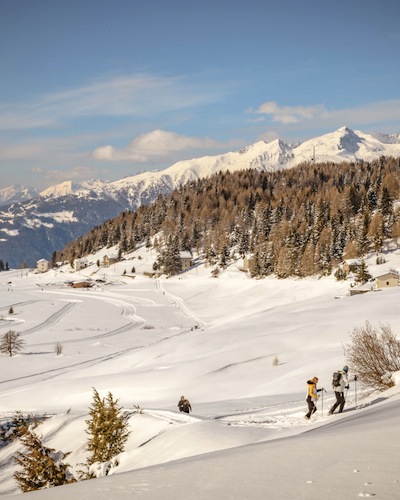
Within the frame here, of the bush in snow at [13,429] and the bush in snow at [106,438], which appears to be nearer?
the bush in snow at [106,438]

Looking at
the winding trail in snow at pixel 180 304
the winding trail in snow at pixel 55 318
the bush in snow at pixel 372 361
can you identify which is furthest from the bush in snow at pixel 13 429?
the winding trail in snow at pixel 180 304

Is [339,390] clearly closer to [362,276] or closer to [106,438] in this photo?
[106,438]

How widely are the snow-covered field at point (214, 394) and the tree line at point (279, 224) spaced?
8577 millimetres

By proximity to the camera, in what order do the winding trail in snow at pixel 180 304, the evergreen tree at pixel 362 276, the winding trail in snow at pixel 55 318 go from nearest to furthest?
the winding trail in snow at pixel 55 318 < the winding trail in snow at pixel 180 304 < the evergreen tree at pixel 362 276

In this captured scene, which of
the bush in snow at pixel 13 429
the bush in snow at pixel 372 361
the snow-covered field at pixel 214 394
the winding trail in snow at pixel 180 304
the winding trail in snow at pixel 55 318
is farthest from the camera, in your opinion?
the winding trail in snow at pixel 180 304

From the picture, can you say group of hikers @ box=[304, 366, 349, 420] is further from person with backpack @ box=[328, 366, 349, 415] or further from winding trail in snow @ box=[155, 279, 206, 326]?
winding trail in snow @ box=[155, 279, 206, 326]

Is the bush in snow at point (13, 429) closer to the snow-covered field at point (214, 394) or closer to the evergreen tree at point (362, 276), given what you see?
the snow-covered field at point (214, 394)

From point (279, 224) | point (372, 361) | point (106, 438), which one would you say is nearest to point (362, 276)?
point (279, 224)

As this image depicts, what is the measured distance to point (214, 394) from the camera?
2677cm

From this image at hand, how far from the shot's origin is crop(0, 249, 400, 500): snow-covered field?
18.7 ft

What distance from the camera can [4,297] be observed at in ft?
369

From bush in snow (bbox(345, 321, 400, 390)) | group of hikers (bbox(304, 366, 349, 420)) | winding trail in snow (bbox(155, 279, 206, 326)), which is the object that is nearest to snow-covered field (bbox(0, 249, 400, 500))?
winding trail in snow (bbox(155, 279, 206, 326))

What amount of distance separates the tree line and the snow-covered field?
8.58 m

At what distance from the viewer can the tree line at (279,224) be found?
102 m
